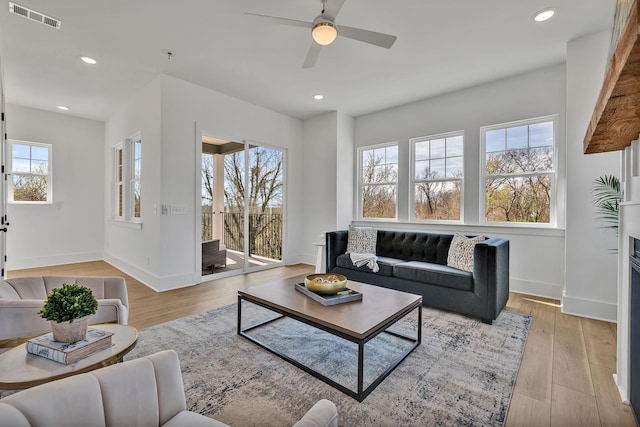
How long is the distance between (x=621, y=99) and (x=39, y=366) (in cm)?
242

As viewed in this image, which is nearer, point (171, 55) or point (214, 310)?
point (214, 310)

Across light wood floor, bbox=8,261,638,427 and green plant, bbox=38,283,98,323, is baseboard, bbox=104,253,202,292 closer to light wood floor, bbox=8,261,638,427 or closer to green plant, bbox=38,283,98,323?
light wood floor, bbox=8,261,638,427

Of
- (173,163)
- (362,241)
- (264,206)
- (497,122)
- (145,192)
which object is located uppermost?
(497,122)

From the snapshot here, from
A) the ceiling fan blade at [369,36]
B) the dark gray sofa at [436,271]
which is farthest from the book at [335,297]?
the ceiling fan blade at [369,36]

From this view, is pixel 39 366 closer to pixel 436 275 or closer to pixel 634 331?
pixel 634 331

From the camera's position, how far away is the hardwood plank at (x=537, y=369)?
181 centimetres

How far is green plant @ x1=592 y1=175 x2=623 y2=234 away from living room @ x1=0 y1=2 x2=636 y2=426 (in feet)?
0.23

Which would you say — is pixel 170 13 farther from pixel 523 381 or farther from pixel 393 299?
pixel 523 381

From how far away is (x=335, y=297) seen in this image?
2.22 meters

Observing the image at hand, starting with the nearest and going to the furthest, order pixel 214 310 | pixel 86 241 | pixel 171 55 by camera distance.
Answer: pixel 214 310
pixel 171 55
pixel 86 241

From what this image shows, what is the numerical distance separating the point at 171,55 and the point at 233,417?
12.1 feet

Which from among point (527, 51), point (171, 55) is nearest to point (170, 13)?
point (171, 55)

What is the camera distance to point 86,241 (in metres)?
5.91

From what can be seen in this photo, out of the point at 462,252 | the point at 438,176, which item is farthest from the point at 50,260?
the point at 438,176
